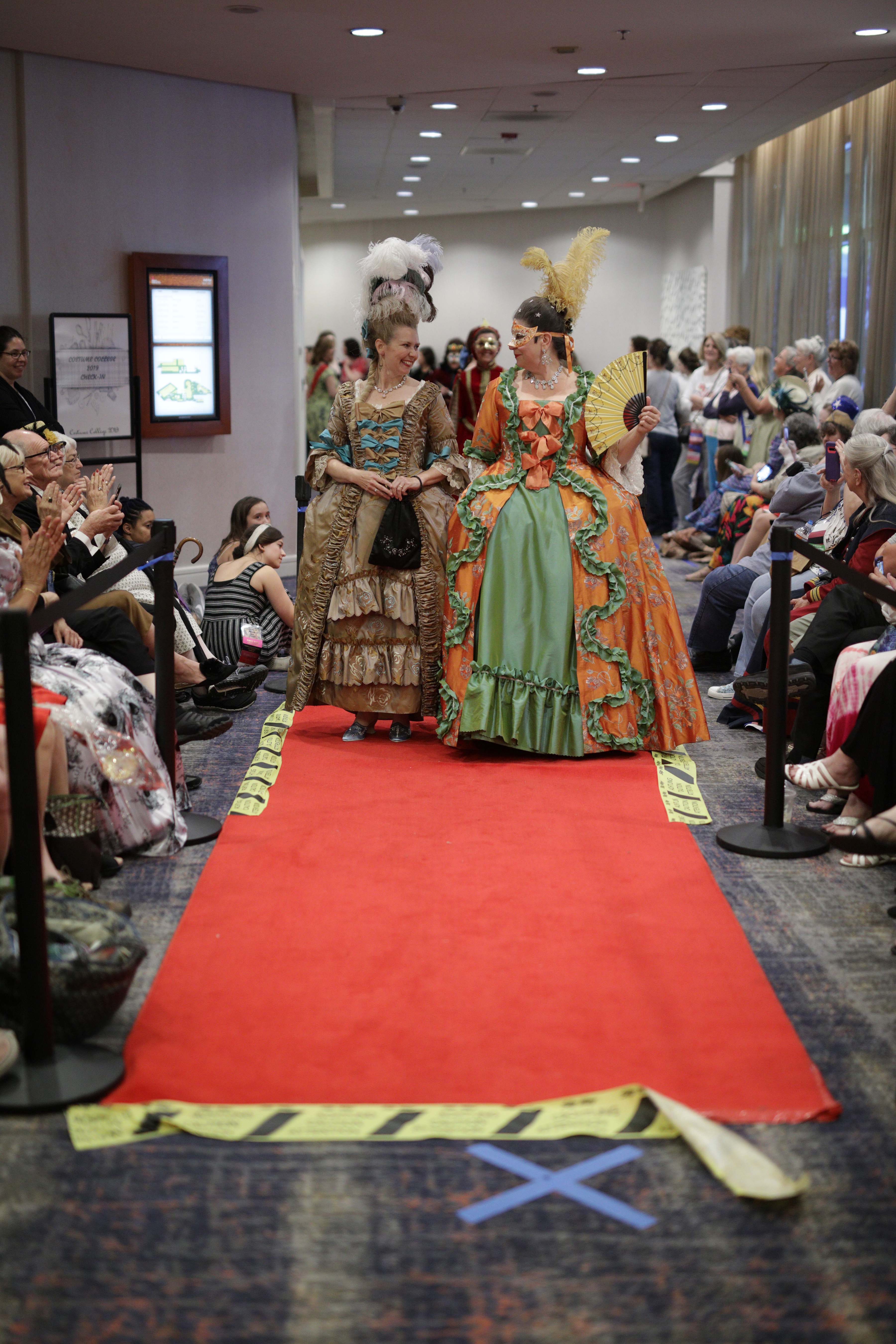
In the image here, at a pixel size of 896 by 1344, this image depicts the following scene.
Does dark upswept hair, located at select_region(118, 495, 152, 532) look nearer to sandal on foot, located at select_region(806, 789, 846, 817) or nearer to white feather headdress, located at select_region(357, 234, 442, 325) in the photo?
white feather headdress, located at select_region(357, 234, 442, 325)

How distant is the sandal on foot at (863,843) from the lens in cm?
287

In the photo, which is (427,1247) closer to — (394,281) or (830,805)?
(830,805)

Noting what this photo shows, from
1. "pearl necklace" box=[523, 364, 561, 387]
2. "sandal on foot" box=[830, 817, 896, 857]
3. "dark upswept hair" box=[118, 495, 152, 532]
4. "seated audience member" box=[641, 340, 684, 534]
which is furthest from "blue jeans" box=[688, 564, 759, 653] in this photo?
"seated audience member" box=[641, 340, 684, 534]

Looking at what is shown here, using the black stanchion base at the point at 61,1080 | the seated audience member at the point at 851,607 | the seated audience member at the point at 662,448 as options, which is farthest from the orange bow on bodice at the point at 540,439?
the seated audience member at the point at 662,448

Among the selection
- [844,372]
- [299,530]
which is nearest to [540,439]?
[299,530]

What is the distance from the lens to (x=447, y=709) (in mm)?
4465

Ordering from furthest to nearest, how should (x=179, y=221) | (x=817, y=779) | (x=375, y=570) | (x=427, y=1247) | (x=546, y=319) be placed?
(x=179, y=221) < (x=375, y=570) < (x=546, y=319) < (x=817, y=779) < (x=427, y=1247)

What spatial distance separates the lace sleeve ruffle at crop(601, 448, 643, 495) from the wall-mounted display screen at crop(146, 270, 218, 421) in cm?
417

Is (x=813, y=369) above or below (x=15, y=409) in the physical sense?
above

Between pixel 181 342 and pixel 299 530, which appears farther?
pixel 181 342

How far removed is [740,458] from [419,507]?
14.5 ft

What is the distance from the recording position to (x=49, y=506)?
11.4 ft

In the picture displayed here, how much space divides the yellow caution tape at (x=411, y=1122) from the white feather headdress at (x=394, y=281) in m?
2.98

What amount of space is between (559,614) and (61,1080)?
8.04 ft
